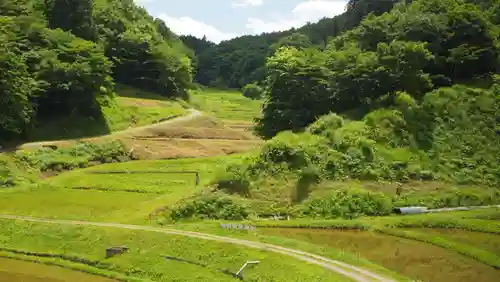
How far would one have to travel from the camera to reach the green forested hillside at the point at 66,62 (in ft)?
167

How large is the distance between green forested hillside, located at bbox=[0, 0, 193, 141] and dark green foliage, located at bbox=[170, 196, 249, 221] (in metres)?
23.6

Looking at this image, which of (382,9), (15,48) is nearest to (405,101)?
(15,48)

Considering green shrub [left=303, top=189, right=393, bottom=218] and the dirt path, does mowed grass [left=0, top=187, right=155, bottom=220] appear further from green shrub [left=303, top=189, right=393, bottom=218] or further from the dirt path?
green shrub [left=303, top=189, right=393, bottom=218]

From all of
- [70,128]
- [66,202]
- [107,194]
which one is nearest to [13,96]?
[70,128]

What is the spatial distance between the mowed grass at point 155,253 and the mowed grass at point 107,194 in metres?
3.01

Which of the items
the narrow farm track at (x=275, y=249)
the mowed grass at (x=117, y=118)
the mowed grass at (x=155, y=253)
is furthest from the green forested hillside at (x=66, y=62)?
the mowed grass at (x=155, y=253)

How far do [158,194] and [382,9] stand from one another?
251 feet

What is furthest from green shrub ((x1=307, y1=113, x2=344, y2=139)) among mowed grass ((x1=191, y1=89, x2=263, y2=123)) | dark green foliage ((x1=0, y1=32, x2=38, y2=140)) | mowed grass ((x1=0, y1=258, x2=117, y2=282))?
mowed grass ((x1=191, y1=89, x2=263, y2=123))

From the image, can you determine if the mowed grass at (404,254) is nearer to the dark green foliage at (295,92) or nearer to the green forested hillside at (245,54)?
the dark green foliage at (295,92)

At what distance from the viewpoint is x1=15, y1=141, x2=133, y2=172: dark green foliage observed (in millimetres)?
46906

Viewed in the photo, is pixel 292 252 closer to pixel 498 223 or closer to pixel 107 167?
pixel 498 223

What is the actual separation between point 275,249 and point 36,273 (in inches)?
470

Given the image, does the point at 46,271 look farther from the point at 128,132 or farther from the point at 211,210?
the point at 128,132

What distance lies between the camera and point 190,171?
49406 mm
